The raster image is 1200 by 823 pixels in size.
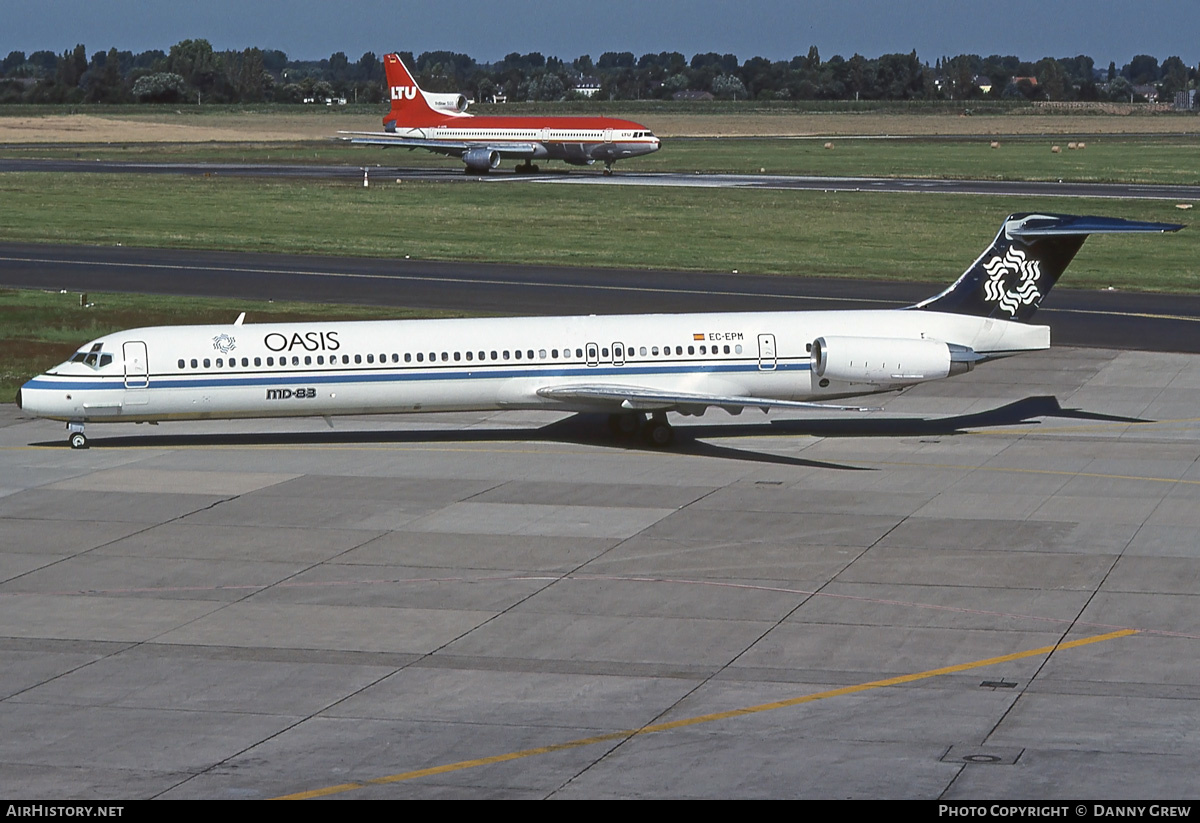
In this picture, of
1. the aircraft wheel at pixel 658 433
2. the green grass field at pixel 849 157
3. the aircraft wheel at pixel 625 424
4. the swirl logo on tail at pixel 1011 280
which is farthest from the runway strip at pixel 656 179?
the aircraft wheel at pixel 658 433

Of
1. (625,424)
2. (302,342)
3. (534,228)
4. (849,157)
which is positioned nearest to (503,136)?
(849,157)

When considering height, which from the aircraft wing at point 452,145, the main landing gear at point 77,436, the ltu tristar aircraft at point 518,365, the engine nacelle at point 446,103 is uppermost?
the engine nacelle at point 446,103

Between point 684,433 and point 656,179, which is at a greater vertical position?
point 656,179

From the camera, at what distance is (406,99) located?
124875mm

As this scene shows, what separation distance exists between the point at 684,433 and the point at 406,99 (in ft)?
293

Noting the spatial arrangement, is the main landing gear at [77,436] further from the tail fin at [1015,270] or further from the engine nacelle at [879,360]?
the tail fin at [1015,270]

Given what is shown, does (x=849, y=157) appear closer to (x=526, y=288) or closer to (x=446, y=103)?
(x=446, y=103)

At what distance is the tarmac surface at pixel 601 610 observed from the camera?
1877cm

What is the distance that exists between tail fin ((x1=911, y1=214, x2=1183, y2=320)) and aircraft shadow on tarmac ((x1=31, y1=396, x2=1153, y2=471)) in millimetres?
3167

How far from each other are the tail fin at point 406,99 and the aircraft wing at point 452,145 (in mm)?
1610

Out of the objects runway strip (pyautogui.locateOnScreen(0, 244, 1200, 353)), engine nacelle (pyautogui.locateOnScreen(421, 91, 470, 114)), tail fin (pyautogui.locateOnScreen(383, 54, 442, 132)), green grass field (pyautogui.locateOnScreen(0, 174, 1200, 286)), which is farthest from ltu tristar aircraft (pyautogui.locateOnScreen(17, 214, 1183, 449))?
engine nacelle (pyautogui.locateOnScreen(421, 91, 470, 114))

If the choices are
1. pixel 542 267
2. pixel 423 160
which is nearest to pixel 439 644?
pixel 542 267

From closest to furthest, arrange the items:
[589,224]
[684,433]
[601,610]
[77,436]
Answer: [601,610] → [77,436] → [684,433] → [589,224]

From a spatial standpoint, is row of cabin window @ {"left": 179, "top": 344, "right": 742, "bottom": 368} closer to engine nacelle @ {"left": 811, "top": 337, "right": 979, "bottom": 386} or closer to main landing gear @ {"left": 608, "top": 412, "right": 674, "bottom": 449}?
main landing gear @ {"left": 608, "top": 412, "right": 674, "bottom": 449}
